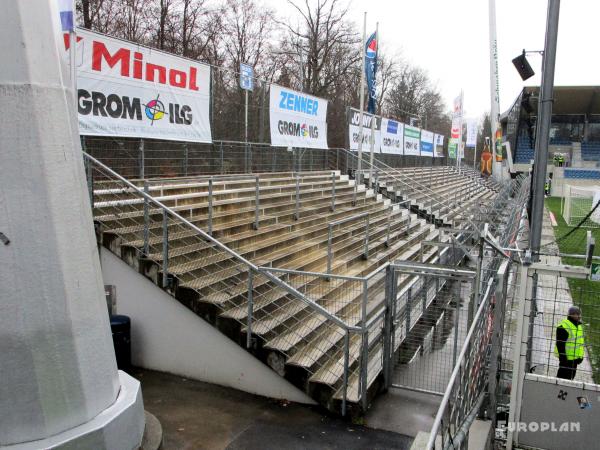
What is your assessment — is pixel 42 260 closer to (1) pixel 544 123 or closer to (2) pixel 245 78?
(1) pixel 544 123

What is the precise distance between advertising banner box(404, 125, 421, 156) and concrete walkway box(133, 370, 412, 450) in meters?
25.1

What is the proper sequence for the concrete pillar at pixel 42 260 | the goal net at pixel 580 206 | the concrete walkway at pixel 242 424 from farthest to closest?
the goal net at pixel 580 206
the concrete walkway at pixel 242 424
the concrete pillar at pixel 42 260

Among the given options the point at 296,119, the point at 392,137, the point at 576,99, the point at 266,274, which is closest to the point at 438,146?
the point at 392,137

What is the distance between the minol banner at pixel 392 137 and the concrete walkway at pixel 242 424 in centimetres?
2072

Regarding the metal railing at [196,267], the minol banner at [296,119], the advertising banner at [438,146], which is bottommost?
the metal railing at [196,267]

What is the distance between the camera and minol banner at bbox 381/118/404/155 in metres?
26.2

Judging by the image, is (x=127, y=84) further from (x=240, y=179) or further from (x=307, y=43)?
(x=307, y=43)

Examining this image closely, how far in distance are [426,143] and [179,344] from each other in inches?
1217

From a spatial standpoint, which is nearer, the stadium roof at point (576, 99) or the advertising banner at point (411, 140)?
the advertising banner at point (411, 140)

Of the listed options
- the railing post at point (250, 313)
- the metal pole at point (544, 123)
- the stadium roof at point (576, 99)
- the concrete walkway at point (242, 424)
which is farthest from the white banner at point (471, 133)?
the concrete walkway at point (242, 424)

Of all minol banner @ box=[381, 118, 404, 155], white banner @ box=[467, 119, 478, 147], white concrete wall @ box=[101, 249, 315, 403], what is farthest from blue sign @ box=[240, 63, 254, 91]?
white banner @ box=[467, 119, 478, 147]

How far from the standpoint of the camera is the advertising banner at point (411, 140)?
1197 inches

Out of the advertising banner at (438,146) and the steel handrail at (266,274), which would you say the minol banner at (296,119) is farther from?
the advertising banner at (438,146)

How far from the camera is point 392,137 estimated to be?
90.7 feet
